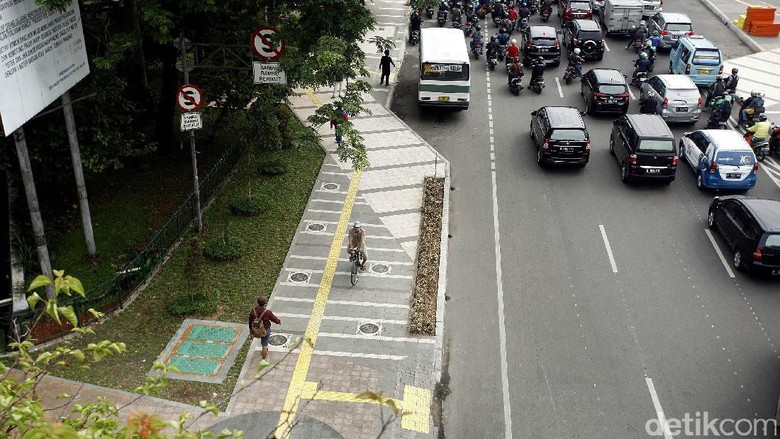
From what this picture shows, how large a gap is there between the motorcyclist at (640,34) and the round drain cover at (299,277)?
25.5 m

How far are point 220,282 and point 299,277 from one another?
77.2 inches

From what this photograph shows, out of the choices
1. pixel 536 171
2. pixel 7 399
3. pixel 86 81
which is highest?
pixel 7 399

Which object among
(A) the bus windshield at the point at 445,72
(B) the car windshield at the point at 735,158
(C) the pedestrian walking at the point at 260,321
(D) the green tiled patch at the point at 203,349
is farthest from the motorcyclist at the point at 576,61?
(D) the green tiled patch at the point at 203,349

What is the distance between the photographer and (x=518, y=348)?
1681 cm

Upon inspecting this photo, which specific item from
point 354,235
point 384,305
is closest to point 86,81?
point 354,235

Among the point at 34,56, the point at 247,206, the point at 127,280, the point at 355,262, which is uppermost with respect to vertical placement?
the point at 34,56

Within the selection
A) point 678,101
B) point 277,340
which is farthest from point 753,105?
point 277,340

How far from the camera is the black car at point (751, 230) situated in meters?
18.9

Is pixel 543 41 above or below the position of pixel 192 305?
above

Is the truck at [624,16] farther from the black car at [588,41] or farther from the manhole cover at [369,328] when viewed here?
the manhole cover at [369,328]

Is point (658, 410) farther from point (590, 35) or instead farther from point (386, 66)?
point (590, 35)

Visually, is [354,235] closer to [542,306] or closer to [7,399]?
[542,306]

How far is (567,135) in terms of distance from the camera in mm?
24953

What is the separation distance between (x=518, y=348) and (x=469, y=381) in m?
1.65
